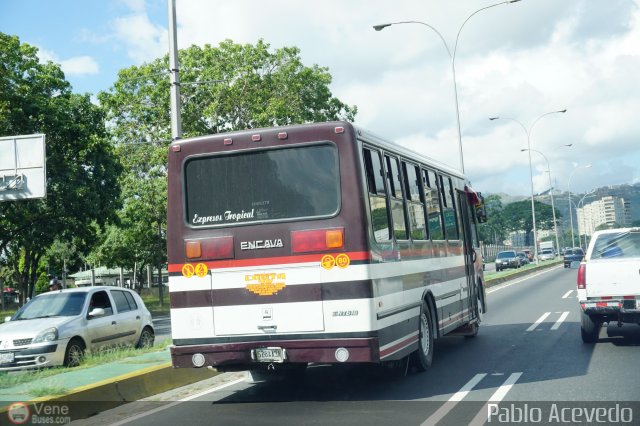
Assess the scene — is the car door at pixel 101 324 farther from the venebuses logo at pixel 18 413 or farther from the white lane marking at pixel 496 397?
the white lane marking at pixel 496 397

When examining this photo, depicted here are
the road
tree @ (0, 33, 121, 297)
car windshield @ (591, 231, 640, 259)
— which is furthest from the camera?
tree @ (0, 33, 121, 297)

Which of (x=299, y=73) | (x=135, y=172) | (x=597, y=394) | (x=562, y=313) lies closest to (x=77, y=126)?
(x=135, y=172)

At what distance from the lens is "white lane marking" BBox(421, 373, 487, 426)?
7.38 m

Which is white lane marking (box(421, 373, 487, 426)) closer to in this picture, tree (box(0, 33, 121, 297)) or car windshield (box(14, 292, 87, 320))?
car windshield (box(14, 292, 87, 320))

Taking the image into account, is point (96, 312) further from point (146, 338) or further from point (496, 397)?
point (496, 397)

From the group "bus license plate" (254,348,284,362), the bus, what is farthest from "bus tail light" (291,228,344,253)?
"bus license plate" (254,348,284,362)

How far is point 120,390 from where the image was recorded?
9.16m

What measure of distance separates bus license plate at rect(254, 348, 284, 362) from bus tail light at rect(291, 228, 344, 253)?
1109 millimetres

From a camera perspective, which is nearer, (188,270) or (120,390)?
(188,270)

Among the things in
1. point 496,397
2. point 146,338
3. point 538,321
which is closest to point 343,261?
point 496,397

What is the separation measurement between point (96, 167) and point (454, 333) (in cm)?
2230

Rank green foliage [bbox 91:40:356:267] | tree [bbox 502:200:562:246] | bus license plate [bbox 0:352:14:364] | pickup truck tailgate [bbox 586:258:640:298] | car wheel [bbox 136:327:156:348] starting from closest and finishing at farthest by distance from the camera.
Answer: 1. pickup truck tailgate [bbox 586:258:640:298]
2. bus license plate [bbox 0:352:14:364]
3. car wheel [bbox 136:327:156:348]
4. green foliage [bbox 91:40:356:267]
5. tree [bbox 502:200:562:246]

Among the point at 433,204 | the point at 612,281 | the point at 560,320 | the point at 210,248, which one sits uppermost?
the point at 433,204

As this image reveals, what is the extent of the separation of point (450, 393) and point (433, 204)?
3833 mm
